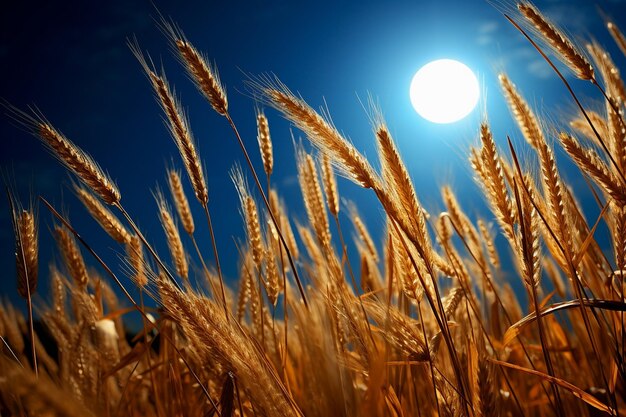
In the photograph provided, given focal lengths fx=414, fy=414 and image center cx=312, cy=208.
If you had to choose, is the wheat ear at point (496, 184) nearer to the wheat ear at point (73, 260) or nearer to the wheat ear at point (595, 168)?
the wheat ear at point (595, 168)

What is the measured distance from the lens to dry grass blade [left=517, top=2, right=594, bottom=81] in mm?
1732

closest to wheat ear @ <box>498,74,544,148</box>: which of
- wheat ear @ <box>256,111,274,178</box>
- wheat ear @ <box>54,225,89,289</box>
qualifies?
wheat ear @ <box>256,111,274,178</box>

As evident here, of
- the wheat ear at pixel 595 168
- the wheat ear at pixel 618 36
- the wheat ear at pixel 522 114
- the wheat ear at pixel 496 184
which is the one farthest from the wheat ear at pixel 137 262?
the wheat ear at pixel 618 36

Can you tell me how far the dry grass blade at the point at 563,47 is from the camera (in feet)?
5.68

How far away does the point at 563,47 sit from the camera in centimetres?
178

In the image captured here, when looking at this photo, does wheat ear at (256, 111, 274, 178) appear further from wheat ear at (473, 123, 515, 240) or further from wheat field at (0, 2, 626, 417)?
wheat ear at (473, 123, 515, 240)

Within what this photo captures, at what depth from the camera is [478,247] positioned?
267 cm

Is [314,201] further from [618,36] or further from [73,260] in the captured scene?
[618,36]

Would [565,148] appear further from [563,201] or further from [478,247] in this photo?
[478,247]

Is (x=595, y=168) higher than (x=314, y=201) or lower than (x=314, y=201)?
lower

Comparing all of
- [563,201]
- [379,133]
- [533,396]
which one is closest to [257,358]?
[379,133]

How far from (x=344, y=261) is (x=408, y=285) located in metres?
1.05

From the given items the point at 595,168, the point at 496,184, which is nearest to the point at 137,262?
the point at 496,184

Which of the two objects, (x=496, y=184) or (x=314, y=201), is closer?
(x=496, y=184)
